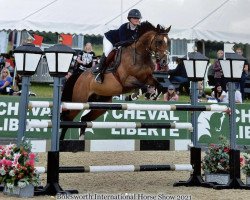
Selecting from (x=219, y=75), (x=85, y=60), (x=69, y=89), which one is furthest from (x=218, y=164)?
(x=219, y=75)

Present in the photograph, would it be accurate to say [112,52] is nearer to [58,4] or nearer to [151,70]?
[151,70]

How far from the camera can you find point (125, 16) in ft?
37.6

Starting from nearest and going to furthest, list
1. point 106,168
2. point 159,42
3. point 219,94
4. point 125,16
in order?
point 106,168 → point 159,42 → point 125,16 → point 219,94

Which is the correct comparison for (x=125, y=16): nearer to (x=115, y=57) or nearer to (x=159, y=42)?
(x=115, y=57)

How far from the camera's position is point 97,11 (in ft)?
37.4

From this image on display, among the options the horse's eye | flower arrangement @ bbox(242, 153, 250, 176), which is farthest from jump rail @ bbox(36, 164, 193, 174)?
the horse's eye

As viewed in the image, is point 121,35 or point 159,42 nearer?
point 159,42

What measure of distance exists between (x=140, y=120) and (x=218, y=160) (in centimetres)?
362

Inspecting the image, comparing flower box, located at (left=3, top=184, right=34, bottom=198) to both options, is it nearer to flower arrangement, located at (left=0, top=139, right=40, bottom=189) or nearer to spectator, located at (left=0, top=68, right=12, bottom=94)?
flower arrangement, located at (left=0, top=139, right=40, bottom=189)

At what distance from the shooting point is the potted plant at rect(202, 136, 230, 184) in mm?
7191

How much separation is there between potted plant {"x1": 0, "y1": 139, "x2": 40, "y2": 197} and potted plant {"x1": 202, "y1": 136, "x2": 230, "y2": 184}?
8.12 feet

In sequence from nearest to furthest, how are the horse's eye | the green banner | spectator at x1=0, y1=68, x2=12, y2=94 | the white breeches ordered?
the horse's eye → the white breeches → the green banner → spectator at x1=0, y1=68, x2=12, y2=94

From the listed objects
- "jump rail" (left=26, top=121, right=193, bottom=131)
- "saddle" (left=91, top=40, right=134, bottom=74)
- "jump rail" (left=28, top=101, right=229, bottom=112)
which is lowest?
"jump rail" (left=26, top=121, right=193, bottom=131)

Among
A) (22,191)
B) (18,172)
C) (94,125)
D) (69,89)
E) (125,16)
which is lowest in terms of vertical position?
(22,191)
